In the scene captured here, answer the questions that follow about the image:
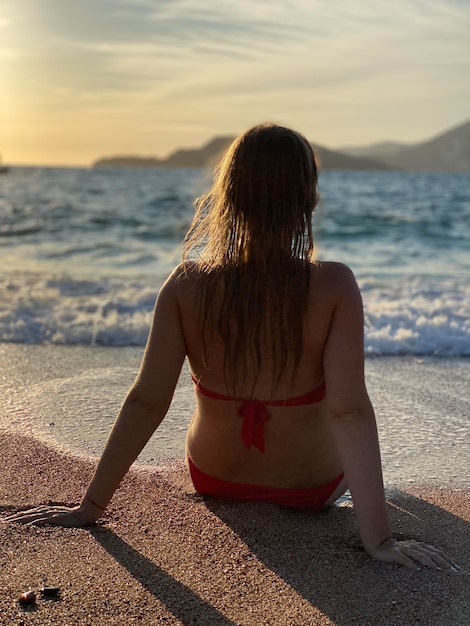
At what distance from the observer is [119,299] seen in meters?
6.92

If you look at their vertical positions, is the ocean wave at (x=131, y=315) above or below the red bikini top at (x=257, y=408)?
below

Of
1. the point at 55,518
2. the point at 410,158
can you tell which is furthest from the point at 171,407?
the point at 410,158

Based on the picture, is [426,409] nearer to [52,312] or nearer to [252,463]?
[252,463]

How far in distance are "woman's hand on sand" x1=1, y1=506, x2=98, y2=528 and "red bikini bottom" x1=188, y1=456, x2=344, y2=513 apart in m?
0.43

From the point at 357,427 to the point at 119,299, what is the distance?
488 centimetres

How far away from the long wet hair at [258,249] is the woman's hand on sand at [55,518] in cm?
66

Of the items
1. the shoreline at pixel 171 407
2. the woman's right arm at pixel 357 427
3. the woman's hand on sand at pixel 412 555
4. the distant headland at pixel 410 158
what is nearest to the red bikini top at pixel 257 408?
the woman's right arm at pixel 357 427

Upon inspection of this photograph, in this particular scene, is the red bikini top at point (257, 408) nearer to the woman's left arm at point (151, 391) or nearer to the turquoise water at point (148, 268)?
the woman's left arm at point (151, 391)

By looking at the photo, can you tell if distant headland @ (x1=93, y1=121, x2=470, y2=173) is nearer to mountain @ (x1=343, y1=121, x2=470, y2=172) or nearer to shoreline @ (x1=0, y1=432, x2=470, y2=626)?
mountain @ (x1=343, y1=121, x2=470, y2=172)

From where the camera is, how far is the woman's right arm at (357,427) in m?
2.25

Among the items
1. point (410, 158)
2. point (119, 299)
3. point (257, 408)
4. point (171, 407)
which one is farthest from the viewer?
point (410, 158)

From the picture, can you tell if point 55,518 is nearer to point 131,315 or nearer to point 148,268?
point 131,315

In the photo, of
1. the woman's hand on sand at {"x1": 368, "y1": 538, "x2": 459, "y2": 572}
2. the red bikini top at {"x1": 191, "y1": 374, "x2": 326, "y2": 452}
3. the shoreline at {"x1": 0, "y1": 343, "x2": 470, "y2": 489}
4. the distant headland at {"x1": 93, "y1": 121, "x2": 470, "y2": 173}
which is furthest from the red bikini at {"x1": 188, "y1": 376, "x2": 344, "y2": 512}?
the distant headland at {"x1": 93, "y1": 121, "x2": 470, "y2": 173}

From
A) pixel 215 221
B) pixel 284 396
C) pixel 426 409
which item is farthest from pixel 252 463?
pixel 426 409
